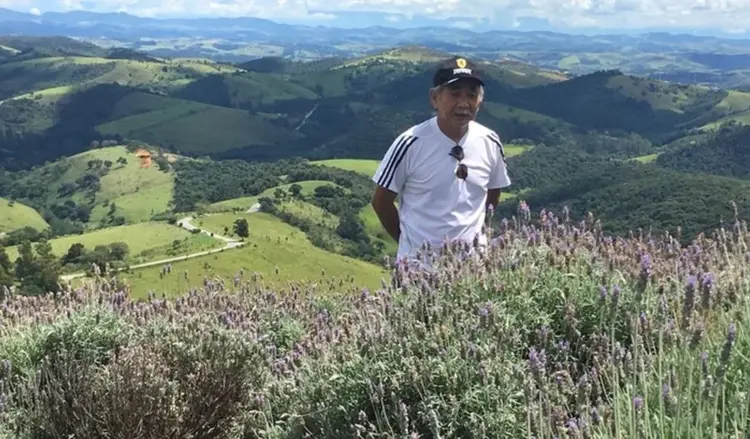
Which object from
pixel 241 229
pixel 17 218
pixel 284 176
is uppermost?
pixel 241 229

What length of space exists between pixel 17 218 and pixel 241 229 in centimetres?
4600

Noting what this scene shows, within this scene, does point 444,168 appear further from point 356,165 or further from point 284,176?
point 356,165

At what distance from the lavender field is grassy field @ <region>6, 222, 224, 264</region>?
6919cm

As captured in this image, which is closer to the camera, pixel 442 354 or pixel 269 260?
pixel 442 354

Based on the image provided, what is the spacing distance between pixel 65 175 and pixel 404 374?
15828 centimetres

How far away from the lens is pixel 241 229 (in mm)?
83562

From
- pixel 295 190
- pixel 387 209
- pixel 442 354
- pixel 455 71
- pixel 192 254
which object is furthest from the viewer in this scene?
pixel 295 190

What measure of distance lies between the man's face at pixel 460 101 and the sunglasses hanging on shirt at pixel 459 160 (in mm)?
162

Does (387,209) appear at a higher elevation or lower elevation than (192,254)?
higher

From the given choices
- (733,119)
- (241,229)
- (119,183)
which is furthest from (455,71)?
(733,119)

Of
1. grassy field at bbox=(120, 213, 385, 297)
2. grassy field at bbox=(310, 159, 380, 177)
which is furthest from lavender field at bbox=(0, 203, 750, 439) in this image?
grassy field at bbox=(310, 159, 380, 177)

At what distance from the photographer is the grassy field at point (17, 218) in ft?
338

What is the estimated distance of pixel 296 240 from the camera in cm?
8669

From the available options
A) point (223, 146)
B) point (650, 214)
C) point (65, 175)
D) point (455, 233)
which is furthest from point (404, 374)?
point (223, 146)
